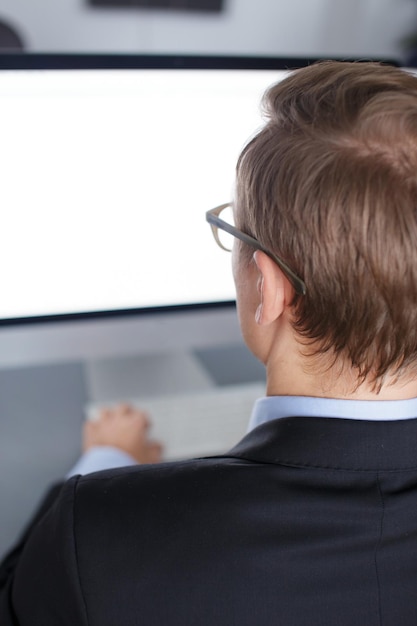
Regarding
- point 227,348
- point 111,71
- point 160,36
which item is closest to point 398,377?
point 111,71

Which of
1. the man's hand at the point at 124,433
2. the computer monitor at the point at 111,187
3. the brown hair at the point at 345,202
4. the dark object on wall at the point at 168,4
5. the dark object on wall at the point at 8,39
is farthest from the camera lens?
the dark object on wall at the point at 168,4

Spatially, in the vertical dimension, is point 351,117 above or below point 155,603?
above

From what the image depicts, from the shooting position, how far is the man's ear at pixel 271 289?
1.46 feet

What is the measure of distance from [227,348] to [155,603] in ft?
1.94

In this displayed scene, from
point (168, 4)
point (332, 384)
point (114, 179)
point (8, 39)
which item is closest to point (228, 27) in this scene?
point (168, 4)

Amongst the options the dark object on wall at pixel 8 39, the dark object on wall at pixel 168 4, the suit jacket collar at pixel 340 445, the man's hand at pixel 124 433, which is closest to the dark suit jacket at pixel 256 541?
the suit jacket collar at pixel 340 445

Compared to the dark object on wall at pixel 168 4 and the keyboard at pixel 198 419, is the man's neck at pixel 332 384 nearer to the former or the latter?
the keyboard at pixel 198 419

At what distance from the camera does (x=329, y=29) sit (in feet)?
4.47

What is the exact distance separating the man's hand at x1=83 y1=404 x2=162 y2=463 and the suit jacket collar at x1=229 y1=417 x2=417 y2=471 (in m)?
0.31

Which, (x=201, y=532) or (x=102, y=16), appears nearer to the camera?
(x=201, y=532)

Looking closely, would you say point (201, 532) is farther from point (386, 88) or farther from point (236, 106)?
point (236, 106)

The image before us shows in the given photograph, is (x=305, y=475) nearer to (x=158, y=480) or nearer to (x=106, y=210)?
(x=158, y=480)

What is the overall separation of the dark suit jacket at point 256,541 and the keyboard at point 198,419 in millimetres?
339

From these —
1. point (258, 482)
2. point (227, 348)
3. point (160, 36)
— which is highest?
point (160, 36)
